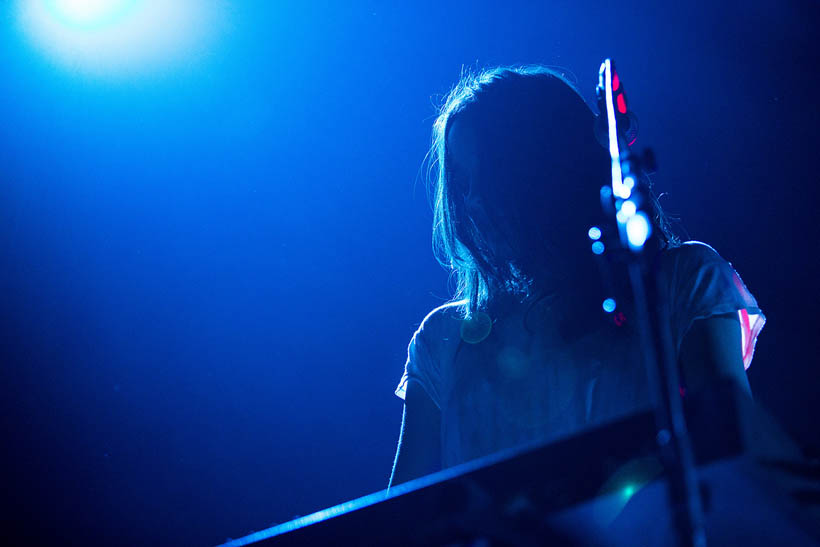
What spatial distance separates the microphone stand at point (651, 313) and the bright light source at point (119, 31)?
3249mm

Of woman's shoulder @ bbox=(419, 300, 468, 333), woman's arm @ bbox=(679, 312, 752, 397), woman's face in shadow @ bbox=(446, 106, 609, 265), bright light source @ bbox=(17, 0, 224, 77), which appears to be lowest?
woman's arm @ bbox=(679, 312, 752, 397)

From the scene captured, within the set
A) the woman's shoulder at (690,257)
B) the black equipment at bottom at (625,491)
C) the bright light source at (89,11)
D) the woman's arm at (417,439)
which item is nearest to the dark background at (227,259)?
the bright light source at (89,11)

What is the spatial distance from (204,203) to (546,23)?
2235 millimetres

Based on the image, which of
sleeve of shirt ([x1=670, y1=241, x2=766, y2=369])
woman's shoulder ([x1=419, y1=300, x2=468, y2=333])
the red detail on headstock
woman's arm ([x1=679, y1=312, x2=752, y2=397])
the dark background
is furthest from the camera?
the dark background

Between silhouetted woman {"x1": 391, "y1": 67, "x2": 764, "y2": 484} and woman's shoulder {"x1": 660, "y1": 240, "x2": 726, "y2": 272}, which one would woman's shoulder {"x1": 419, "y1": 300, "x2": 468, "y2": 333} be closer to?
silhouetted woman {"x1": 391, "y1": 67, "x2": 764, "y2": 484}

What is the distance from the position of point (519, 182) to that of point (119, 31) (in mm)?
3050

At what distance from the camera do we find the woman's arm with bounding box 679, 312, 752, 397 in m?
0.97

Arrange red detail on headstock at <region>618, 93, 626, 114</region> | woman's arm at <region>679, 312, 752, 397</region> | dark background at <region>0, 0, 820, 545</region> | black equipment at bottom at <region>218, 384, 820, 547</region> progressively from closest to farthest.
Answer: black equipment at bottom at <region>218, 384, 820, 547</region> < red detail on headstock at <region>618, 93, 626, 114</region> < woman's arm at <region>679, 312, 752, 397</region> < dark background at <region>0, 0, 820, 545</region>

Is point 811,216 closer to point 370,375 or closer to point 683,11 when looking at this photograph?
point 683,11

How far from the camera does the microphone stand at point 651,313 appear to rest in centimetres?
51

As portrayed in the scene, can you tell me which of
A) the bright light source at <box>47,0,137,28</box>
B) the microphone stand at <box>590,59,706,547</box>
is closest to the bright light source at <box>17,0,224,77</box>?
the bright light source at <box>47,0,137,28</box>

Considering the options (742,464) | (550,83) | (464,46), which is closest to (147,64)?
(464,46)

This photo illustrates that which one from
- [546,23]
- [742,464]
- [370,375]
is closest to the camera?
[742,464]

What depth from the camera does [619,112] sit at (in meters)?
0.84
